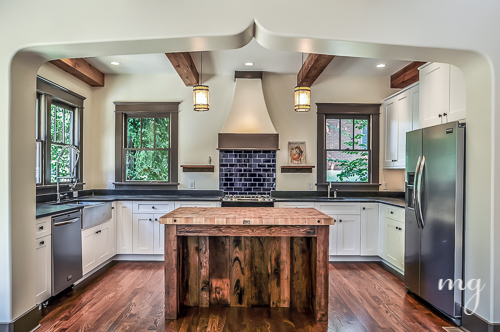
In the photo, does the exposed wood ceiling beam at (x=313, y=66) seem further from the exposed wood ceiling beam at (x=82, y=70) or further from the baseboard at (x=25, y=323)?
the baseboard at (x=25, y=323)

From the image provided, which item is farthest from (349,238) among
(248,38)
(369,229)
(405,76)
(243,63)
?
(248,38)

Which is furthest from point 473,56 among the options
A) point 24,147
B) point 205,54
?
point 24,147

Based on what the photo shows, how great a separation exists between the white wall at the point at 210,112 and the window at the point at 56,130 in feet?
1.22

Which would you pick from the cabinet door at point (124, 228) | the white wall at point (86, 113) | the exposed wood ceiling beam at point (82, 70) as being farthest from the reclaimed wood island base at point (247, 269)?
the white wall at point (86, 113)

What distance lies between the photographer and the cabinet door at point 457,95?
2793 millimetres

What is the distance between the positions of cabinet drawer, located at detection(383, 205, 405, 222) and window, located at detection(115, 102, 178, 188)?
10.4 ft

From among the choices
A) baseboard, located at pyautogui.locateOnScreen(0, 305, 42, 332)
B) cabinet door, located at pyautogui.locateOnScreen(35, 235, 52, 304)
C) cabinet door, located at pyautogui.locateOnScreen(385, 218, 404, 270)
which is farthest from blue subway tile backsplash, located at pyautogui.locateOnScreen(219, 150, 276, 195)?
baseboard, located at pyautogui.locateOnScreen(0, 305, 42, 332)

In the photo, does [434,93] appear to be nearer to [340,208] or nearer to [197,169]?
[340,208]

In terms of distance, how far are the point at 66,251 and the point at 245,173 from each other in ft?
8.62

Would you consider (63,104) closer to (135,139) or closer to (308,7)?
(135,139)

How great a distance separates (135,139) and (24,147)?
2.54 meters

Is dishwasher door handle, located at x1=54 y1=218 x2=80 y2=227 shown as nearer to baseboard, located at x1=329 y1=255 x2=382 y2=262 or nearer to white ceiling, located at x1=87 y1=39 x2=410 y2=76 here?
white ceiling, located at x1=87 y1=39 x2=410 y2=76

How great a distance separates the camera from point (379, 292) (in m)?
3.20

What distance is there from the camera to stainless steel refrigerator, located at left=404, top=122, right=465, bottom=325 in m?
2.49
